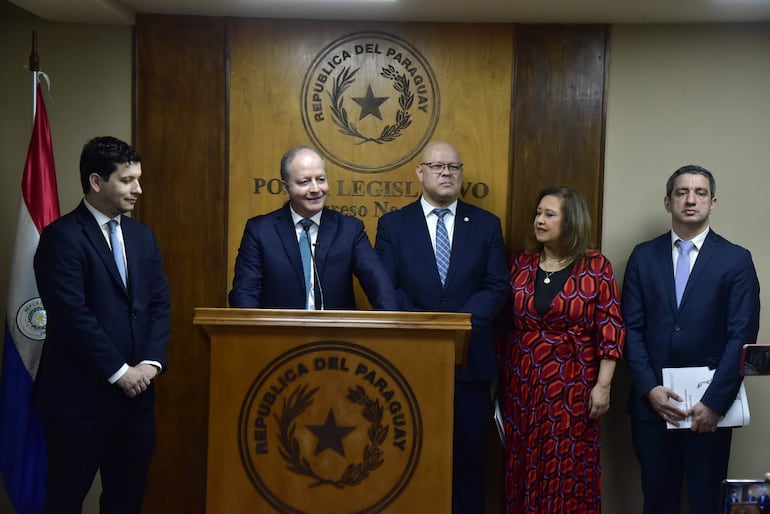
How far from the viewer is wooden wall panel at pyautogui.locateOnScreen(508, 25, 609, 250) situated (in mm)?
4344

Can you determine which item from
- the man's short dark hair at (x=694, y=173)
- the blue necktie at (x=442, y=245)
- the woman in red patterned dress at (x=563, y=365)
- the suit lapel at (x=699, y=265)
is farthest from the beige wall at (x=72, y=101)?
the suit lapel at (x=699, y=265)

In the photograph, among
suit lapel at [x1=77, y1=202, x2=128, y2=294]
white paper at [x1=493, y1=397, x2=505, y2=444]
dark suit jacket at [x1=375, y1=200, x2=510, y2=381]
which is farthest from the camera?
white paper at [x1=493, y1=397, x2=505, y2=444]

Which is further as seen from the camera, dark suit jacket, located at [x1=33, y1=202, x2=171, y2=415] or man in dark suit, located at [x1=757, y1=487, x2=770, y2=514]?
dark suit jacket, located at [x1=33, y1=202, x2=171, y2=415]

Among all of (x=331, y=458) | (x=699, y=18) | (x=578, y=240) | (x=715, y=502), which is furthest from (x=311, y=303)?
(x=699, y=18)

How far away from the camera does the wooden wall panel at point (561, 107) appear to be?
4.34 meters

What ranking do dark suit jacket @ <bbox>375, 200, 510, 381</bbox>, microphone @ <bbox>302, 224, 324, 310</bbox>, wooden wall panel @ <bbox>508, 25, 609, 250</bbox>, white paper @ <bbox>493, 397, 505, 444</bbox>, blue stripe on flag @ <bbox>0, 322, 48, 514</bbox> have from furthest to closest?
wooden wall panel @ <bbox>508, 25, 609, 250</bbox>
white paper @ <bbox>493, 397, 505, 444</bbox>
dark suit jacket @ <bbox>375, 200, 510, 381</bbox>
blue stripe on flag @ <bbox>0, 322, 48, 514</bbox>
microphone @ <bbox>302, 224, 324, 310</bbox>

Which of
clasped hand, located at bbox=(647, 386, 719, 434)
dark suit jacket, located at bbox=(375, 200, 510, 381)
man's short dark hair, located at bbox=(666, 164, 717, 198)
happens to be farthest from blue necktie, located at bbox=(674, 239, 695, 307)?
dark suit jacket, located at bbox=(375, 200, 510, 381)

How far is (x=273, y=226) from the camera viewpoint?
3.65m

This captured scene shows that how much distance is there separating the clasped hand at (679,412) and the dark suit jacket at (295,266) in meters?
1.21

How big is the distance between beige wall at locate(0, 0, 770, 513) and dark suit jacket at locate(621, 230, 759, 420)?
559 millimetres

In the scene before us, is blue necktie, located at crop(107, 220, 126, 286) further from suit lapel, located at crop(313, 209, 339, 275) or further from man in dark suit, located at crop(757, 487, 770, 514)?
man in dark suit, located at crop(757, 487, 770, 514)

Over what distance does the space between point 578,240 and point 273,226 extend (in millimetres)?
1335

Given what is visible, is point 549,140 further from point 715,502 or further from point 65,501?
point 65,501

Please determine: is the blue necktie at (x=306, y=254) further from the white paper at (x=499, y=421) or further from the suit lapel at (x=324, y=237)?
the white paper at (x=499, y=421)
